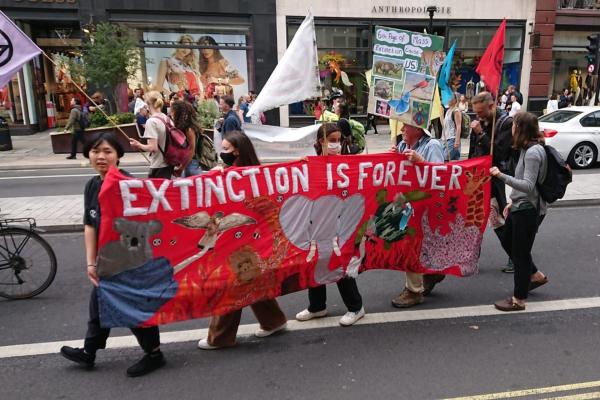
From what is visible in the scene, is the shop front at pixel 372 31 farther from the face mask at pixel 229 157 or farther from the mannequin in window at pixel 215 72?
the face mask at pixel 229 157

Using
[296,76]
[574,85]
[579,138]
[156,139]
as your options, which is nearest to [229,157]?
[296,76]

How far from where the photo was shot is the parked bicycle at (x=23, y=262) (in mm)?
4777

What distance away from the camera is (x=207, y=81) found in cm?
2141

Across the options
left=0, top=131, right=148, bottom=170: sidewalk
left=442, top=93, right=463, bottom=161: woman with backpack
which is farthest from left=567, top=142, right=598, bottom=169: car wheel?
left=0, top=131, right=148, bottom=170: sidewalk

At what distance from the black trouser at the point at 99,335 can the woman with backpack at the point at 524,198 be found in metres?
3.09

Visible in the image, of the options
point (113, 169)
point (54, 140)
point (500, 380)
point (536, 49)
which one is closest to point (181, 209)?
point (113, 169)

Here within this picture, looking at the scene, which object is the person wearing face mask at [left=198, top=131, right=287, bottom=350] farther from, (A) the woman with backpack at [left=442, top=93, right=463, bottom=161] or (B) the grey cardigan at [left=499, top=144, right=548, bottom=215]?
(A) the woman with backpack at [left=442, top=93, right=463, bottom=161]

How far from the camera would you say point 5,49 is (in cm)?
419

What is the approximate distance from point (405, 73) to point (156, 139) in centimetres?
295

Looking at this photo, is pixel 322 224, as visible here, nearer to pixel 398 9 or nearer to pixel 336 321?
pixel 336 321

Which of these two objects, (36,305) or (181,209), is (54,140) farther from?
(181,209)

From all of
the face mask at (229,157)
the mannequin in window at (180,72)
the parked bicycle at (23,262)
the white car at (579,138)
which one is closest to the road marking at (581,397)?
the face mask at (229,157)

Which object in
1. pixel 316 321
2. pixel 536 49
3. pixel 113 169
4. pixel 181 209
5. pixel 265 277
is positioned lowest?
pixel 316 321

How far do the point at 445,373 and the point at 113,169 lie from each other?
110 inches
